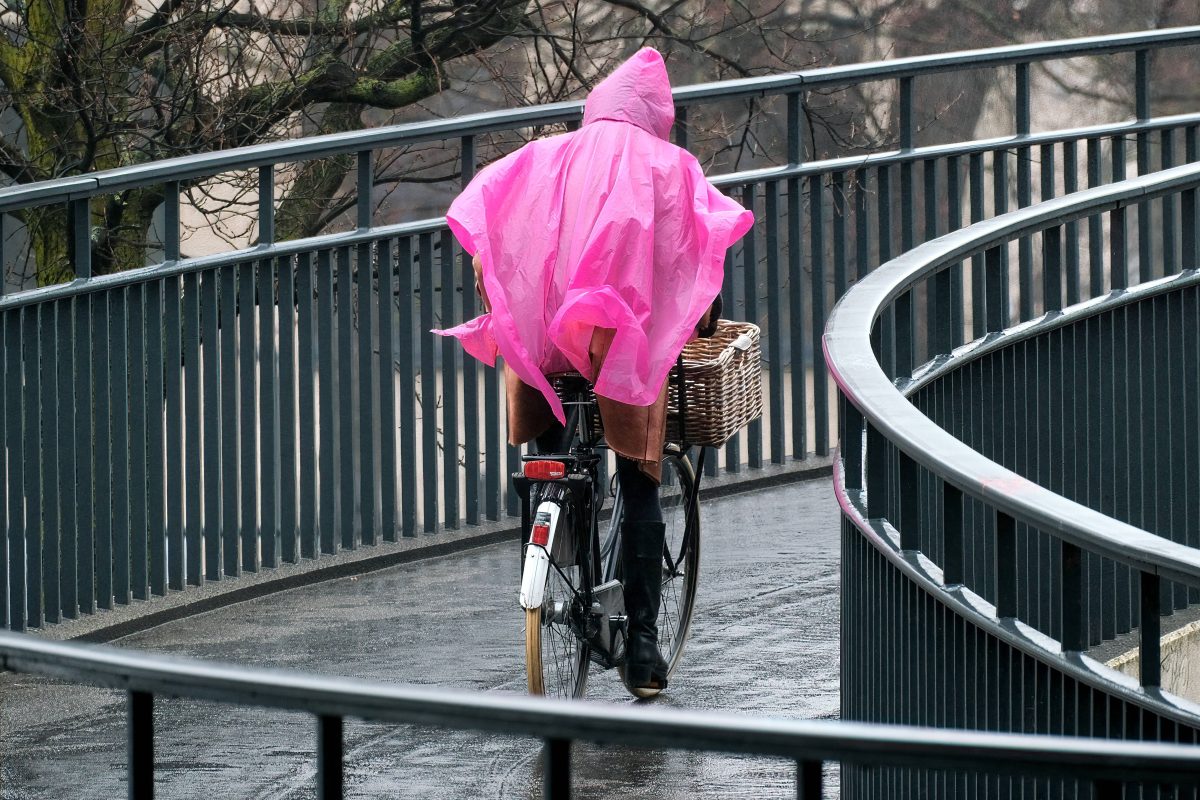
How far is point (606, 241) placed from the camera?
4957 mm

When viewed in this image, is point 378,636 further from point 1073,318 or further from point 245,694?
point 245,694

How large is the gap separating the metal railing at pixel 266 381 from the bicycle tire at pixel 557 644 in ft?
6.08

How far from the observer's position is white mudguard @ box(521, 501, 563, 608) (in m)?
4.78

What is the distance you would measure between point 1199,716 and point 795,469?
6.02 metres

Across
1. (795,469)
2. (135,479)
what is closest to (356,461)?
(135,479)

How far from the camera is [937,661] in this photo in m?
3.55

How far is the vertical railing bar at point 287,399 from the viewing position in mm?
7082

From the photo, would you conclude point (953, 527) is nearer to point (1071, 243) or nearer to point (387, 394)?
point (387, 394)

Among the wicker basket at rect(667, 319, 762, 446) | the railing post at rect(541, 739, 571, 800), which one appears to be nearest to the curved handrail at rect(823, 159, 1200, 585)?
the wicker basket at rect(667, 319, 762, 446)

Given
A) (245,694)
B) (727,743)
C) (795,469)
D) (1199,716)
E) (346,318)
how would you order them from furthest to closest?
(795,469) → (346,318) → (1199,716) → (245,694) → (727,743)

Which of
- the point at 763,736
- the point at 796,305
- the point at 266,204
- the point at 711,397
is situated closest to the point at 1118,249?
the point at 796,305

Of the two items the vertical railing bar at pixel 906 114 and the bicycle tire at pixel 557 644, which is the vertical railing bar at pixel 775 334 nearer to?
the vertical railing bar at pixel 906 114

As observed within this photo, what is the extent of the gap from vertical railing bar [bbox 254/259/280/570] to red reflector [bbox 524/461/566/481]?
86.4 inches

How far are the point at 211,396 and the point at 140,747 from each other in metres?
4.74
